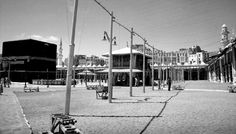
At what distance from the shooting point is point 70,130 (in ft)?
13.5

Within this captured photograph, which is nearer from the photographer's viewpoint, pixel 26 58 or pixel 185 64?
pixel 26 58

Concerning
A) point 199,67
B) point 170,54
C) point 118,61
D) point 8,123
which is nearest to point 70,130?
point 8,123

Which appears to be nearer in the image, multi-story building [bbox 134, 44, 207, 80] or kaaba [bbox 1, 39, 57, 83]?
kaaba [bbox 1, 39, 57, 83]

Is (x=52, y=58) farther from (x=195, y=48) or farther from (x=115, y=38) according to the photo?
(x=195, y=48)

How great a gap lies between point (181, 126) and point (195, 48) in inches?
5884

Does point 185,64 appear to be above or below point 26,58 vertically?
below

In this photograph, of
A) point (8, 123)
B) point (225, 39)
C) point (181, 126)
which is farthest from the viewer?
point (225, 39)

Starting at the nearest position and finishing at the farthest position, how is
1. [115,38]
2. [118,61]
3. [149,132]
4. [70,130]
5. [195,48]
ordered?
[70,130] < [149,132] < [115,38] < [118,61] < [195,48]

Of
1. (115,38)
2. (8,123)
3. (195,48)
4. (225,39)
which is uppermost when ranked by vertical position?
(195,48)

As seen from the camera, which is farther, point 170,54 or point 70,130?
point 170,54

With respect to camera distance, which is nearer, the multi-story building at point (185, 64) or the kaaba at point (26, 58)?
the kaaba at point (26, 58)

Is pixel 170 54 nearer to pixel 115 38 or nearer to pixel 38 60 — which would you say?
pixel 38 60

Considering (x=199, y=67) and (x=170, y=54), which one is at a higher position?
(x=170, y=54)

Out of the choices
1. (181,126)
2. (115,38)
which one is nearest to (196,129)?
(181,126)
